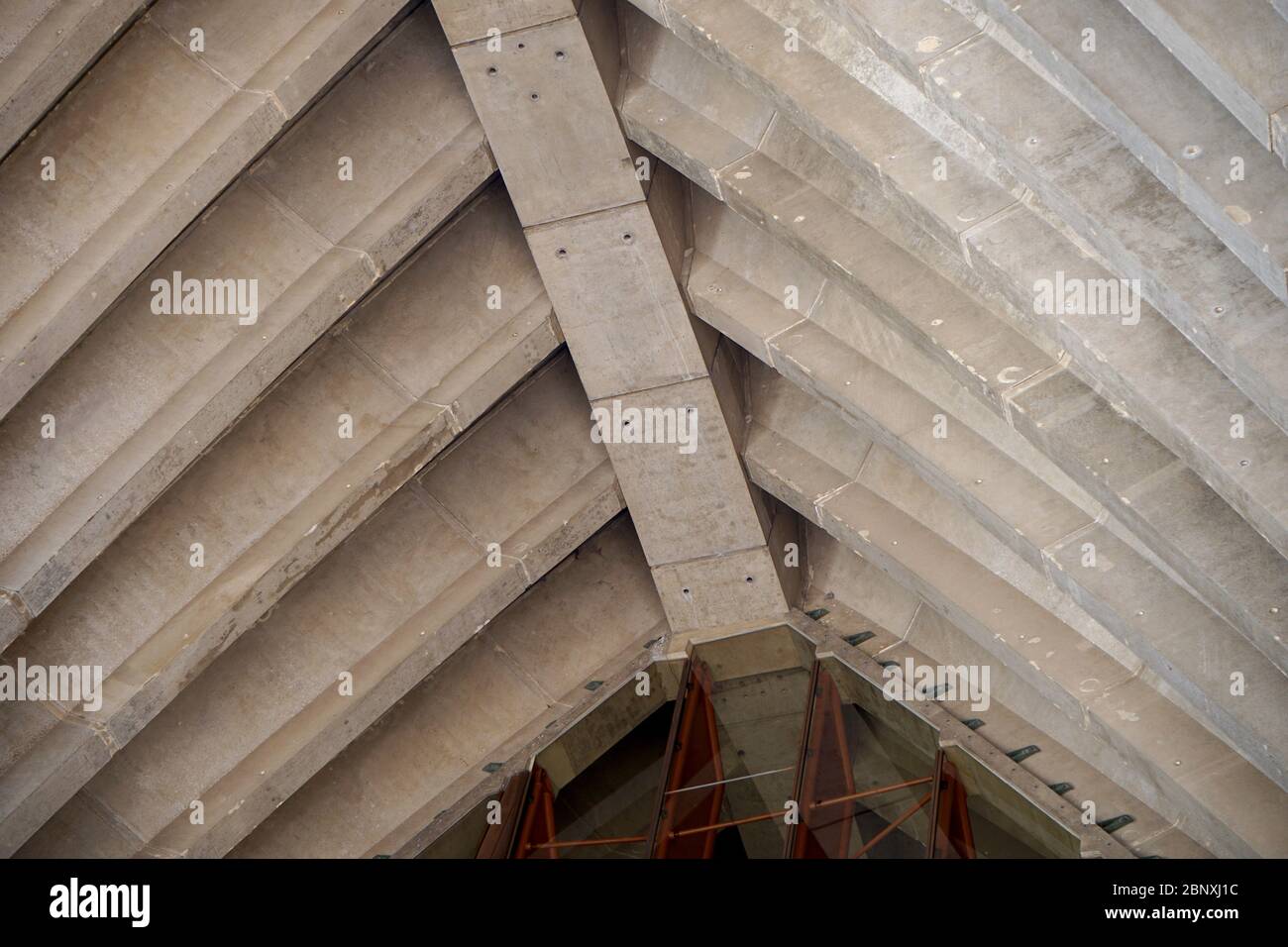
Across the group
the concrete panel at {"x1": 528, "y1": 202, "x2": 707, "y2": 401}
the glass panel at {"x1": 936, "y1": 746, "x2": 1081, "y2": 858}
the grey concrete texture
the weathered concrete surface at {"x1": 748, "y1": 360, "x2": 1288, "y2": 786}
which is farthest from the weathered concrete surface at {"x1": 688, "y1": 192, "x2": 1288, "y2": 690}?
the glass panel at {"x1": 936, "y1": 746, "x2": 1081, "y2": 858}

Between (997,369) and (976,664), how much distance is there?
374 cm

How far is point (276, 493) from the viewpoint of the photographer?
12.2 metres

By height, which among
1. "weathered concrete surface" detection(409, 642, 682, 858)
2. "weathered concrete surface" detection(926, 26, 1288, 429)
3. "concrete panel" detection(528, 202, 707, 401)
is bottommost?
"weathered concrete surface" detection(409, 642, 682, 858)

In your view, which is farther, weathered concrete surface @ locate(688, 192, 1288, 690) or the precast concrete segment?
the precast concrete segment

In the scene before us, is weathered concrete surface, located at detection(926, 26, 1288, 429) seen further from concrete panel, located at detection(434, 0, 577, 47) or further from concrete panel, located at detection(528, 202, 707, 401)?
concrete panel, located at detection(528, 202, 707, 401)

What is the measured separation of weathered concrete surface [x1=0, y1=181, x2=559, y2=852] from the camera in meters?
11.7

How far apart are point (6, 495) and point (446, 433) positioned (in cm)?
317

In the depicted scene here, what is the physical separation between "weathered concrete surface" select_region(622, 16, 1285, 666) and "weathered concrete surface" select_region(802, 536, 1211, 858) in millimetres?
2527

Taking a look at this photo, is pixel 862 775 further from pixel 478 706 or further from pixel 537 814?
pixel 478 706

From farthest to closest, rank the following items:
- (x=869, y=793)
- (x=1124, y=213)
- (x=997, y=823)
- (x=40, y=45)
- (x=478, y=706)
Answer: (x=478, y=706), (x=869, y=793), (x=997, y=823), (x=40, y=45), (x=1124, y=213)

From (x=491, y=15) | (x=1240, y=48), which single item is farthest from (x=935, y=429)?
(x=1240, y=48)

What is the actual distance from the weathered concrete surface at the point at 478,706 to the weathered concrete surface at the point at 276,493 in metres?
2.06

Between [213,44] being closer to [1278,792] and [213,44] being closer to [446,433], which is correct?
[446,433]

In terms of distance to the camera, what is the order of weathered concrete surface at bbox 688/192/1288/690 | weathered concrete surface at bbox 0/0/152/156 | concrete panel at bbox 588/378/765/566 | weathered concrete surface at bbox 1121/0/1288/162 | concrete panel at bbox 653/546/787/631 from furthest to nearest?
concrete panel at bbox 653/546/787/631, concrete panel at bbox 588/378/765/566, weathered concrete surface at bbox 0/0/152/156, weathered concrete surface at bbox 688/192/1288/690, weathered concrete surface at bbox 1121/0/1288/162
